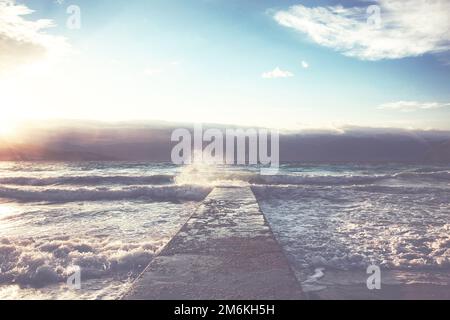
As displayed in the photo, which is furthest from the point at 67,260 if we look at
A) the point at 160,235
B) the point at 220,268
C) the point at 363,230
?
the point at 363,230

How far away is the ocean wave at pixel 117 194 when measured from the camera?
491 inches

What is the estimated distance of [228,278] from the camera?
307 centimetres

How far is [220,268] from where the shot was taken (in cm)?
334

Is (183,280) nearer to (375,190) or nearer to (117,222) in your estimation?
(117,222)

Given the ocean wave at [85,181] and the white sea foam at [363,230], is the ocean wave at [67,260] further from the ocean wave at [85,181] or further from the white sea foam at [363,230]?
the ocean wave at [85,181]

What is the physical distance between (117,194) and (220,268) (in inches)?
422

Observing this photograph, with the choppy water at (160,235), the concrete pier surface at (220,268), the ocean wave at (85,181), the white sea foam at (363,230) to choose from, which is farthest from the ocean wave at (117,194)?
the concrete pier surface at (220,268)

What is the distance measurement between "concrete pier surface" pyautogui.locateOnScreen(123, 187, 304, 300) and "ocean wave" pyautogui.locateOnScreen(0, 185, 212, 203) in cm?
773

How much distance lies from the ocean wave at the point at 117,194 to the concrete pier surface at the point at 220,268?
773cm

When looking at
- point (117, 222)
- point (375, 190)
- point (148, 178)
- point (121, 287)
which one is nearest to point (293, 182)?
point (375, 190)

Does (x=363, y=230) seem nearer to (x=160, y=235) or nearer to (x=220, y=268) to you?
(x=160, y=235)

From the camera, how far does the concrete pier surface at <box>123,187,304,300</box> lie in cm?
278

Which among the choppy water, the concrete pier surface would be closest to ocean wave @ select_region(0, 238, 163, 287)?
the choppy water

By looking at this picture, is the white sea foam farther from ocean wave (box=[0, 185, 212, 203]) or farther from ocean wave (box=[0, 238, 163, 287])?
ocean wave (box=[0, 185, 212, 203])
